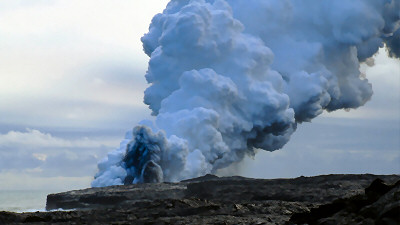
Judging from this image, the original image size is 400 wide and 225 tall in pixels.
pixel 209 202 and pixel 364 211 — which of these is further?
pixel 209 202

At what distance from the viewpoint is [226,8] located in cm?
8844

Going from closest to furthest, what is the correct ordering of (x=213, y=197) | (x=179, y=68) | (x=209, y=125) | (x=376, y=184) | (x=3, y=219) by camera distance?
1. (x=376, y=184)
2. (x=3, y=219)
3. (x=213, y=197)
4. (x=209, y=125)
5. (x=179, y=68)

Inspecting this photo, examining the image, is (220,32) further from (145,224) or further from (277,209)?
(145,224)

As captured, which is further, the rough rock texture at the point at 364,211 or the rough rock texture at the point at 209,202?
the rough rock texture at the point at 209,202

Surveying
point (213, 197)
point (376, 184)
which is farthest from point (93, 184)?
point (376, 184)

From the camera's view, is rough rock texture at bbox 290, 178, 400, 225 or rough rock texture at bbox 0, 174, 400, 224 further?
rough rock texture at bbox 0, 174, 400, 224

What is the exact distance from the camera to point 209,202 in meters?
46.8

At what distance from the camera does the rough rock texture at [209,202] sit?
36.4m

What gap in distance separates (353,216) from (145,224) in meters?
13.7

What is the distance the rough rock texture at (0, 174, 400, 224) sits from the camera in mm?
36438

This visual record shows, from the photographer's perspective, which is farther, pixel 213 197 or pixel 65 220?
pixel 213 197

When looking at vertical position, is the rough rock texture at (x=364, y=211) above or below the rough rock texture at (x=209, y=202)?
below

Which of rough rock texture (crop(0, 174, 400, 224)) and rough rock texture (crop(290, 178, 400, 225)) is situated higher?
rough rock texture (crop(0, 174, 400, 224))

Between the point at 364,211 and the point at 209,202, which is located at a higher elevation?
the point at 209,202
